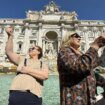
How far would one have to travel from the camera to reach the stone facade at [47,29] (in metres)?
54.2

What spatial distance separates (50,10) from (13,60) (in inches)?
2132

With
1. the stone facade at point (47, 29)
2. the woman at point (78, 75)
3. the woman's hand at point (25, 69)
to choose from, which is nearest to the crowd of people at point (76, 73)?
the woman at point (78, 75)

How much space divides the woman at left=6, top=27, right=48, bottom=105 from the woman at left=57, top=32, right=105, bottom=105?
1156 millimetres

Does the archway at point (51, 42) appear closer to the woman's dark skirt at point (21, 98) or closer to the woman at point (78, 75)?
the woman's dark skirt at point (21, 98)

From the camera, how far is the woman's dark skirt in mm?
4641

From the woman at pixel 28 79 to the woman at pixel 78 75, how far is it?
116 cm

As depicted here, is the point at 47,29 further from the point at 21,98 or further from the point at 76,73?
the point at 76,73

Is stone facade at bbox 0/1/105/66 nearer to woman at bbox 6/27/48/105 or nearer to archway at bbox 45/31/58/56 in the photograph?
archway at bbox 45/31/58/56

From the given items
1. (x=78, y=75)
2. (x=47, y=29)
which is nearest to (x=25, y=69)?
(x=78, y=75)

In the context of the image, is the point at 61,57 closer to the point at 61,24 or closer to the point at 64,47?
the point at 64,47

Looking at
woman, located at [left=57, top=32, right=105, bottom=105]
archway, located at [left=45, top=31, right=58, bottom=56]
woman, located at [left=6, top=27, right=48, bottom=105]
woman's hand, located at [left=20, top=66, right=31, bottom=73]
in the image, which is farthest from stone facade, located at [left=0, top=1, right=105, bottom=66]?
woman, located at [left=57, top=32, right=105, bottom=105]

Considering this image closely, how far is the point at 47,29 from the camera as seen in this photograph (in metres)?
54.8

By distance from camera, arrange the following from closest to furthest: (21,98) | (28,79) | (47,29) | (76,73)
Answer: (76,73), (21,98), (28,79), (47,29)

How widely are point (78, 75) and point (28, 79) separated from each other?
152cm
